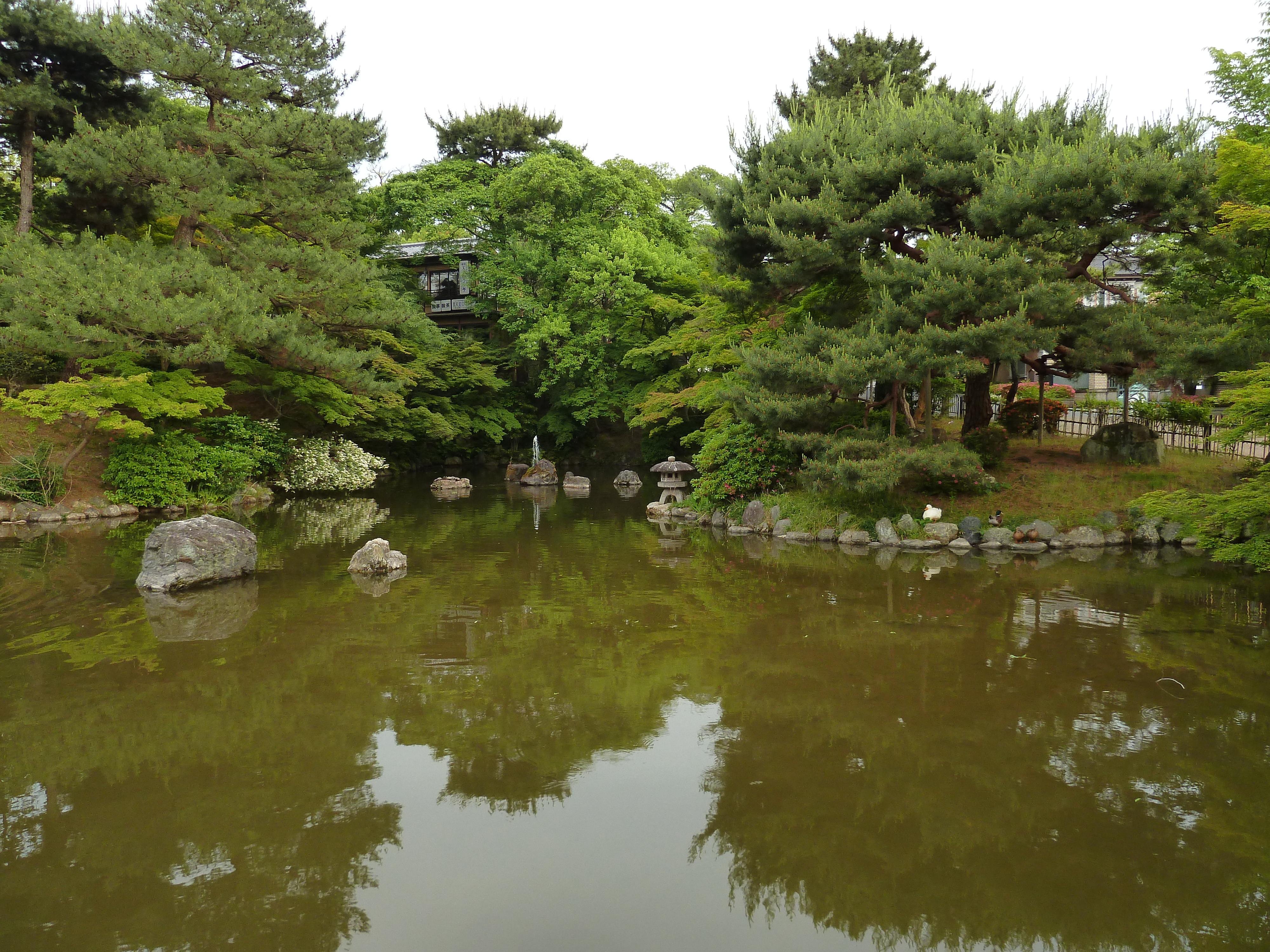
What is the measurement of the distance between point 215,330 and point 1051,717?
16270 millimetres

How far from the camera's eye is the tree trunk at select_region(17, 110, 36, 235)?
1727 cm

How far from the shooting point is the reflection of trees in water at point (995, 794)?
3.53 m

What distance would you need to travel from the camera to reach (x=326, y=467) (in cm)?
2116

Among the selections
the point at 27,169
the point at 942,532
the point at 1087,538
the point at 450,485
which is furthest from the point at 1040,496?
the point at 27,169

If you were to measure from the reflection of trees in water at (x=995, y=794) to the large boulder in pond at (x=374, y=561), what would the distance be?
5773 mm

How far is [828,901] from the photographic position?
3643 mm

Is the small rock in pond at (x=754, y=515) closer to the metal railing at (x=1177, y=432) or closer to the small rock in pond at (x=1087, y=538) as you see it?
the small rock in pond at (x=1087, y=538)

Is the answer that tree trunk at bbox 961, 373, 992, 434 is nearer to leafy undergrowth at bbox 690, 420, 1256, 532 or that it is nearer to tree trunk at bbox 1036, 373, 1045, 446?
tree trunk at bbox 1036, 373, 1045, 446

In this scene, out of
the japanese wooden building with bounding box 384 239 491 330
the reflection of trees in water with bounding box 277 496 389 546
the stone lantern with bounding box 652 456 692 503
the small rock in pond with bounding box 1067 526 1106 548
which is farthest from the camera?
the japanese wooden building with bounding box 384 239 491 330

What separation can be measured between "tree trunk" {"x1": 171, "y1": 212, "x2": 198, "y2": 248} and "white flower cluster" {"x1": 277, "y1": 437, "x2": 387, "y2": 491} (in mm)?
5646

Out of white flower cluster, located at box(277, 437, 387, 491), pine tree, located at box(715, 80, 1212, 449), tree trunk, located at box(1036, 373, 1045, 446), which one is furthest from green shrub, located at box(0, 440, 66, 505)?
tree trunk, located at box(1036, 373, 1045, 446)

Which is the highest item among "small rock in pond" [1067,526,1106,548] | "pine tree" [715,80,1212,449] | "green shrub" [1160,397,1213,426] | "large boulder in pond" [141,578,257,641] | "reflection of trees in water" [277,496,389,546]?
"pine tree" [715,80,1212,449]

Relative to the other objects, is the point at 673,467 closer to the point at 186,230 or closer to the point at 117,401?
the point at 117,401

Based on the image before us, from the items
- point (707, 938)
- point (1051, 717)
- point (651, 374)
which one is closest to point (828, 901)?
point (707, 938)
